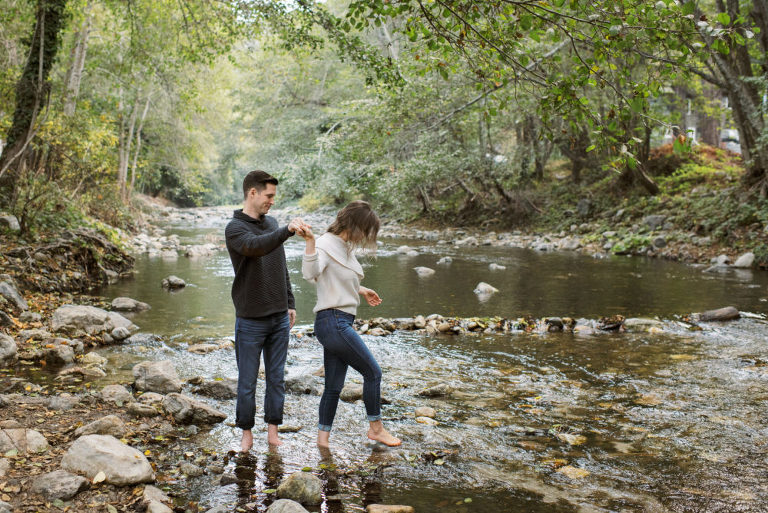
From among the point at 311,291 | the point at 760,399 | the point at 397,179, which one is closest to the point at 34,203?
the point at 311,291

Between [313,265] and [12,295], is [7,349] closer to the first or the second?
[12,295]

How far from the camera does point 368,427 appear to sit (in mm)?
4465

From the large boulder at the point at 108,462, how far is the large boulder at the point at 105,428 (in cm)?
47

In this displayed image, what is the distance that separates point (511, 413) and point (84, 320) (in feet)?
17.5

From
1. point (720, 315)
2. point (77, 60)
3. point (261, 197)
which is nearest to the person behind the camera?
point (261, 197)

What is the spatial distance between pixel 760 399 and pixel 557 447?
223cm

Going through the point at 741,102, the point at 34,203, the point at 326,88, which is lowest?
the point at 34,203

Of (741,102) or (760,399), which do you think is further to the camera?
(741,102)

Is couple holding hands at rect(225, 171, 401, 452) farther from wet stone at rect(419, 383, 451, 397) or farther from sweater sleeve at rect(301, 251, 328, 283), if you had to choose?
wet stone at rect(419, 383, 451, 397)

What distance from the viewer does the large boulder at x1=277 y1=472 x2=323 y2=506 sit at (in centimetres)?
316

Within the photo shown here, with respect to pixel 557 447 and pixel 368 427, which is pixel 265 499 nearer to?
pixel 368 427

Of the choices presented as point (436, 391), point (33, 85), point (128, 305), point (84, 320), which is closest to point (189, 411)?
point (436, 391)

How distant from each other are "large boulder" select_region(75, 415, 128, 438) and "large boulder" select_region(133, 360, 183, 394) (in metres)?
1.10

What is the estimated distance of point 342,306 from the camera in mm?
3969
